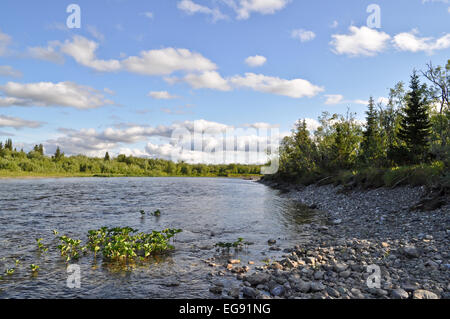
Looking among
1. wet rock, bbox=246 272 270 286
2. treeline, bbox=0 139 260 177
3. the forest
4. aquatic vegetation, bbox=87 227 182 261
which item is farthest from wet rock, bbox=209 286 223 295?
treeline, bbox=0 139 260 177

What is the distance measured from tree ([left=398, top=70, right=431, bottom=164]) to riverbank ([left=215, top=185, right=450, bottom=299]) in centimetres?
2518

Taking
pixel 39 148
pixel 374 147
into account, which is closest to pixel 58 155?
pixel 39 148

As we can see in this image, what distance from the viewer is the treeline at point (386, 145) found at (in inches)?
954

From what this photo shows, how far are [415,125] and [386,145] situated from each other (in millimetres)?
5522

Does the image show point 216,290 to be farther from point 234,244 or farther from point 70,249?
point 70,249

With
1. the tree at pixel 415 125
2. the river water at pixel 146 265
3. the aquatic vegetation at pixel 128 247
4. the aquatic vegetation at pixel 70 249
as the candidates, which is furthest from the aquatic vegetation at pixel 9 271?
the tree at pixel 415 125

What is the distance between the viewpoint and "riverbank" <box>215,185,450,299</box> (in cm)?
814

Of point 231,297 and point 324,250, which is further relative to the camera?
point 324,250

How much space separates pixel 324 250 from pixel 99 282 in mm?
9755

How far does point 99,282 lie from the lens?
959 centimetres

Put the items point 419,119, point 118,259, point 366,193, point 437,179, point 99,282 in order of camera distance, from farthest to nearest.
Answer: point 419,119 → point 366,193 → point 437,179 → point 118,259 → point 99,282
